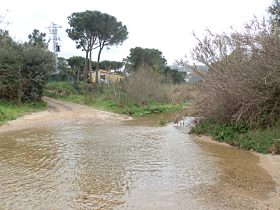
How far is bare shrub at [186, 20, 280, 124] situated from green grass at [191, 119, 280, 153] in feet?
1.34

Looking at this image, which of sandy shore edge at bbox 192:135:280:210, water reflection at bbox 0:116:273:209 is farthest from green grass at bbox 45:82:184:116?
sandy shore edge at bbox 192:135:280:210

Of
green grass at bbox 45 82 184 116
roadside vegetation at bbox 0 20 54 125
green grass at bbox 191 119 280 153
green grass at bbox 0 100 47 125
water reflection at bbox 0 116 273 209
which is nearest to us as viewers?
water reflection at bbox 0 116 273 209

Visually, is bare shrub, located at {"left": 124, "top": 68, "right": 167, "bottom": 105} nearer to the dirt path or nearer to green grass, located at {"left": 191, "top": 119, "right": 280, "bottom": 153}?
the dirt path

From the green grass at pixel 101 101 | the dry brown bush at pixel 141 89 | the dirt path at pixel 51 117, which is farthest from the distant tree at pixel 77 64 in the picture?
the dirt path at pixel 51 117

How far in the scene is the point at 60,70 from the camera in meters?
51.8

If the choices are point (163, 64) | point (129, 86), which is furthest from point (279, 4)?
point (163, 64)

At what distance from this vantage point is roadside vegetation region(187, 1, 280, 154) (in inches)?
551

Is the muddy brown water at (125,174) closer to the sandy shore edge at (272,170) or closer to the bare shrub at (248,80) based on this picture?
the sandy shore edge at (272,170)

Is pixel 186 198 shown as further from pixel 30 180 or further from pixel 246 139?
pixel 246 139

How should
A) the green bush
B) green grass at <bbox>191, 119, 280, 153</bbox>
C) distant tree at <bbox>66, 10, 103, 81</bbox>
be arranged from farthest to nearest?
distant tree at <bbox>66, 10, 103, 81</bbox> → the green bush → green grass at <bbox>191, 119, 280, 153</bbox>

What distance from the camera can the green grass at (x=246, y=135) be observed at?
542 inches

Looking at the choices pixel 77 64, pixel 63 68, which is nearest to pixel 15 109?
pixel 63 68

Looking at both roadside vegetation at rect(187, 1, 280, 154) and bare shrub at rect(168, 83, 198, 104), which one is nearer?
roadside vegetation at rect(187, 1, 280, 154)

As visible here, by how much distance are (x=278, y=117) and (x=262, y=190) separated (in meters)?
6.79
